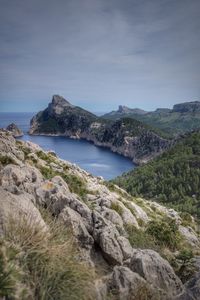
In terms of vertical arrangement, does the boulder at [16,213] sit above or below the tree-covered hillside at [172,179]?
above

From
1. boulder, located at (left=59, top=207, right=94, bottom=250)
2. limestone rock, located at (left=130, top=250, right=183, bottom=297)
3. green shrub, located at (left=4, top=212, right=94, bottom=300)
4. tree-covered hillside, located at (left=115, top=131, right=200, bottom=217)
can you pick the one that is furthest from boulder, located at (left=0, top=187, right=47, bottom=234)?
tree-covered hillside, located at (left=115, top=131, right=200, bottom=217)

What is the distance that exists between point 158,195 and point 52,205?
89.9 m

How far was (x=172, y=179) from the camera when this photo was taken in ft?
352

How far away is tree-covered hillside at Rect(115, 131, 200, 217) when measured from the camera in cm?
9631

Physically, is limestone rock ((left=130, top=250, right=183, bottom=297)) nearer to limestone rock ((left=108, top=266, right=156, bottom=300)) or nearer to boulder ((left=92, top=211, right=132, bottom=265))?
limestone rock ((left=108, top=266, right=156, bottom=300))

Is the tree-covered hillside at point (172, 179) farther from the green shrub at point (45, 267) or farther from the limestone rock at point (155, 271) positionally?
the green shrub at point (45, 267)

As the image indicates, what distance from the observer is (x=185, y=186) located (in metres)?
102

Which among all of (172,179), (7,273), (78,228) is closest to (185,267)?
(78,228)

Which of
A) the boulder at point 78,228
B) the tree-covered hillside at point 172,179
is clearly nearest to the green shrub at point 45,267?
the boulder at point 78,228

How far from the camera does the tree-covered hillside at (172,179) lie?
96.3 m

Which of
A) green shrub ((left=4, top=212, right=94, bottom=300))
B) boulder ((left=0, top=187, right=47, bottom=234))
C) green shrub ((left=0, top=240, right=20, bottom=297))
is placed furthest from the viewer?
boulder ((left=0, top=187, right=47, bottom=234))

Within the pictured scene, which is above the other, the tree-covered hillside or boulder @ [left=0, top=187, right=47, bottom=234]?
boulder @ [left=0, top=187, right=47, bottom=234]

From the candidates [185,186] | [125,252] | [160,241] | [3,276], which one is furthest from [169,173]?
[3,276]

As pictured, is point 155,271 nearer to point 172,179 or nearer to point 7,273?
point 7,273
